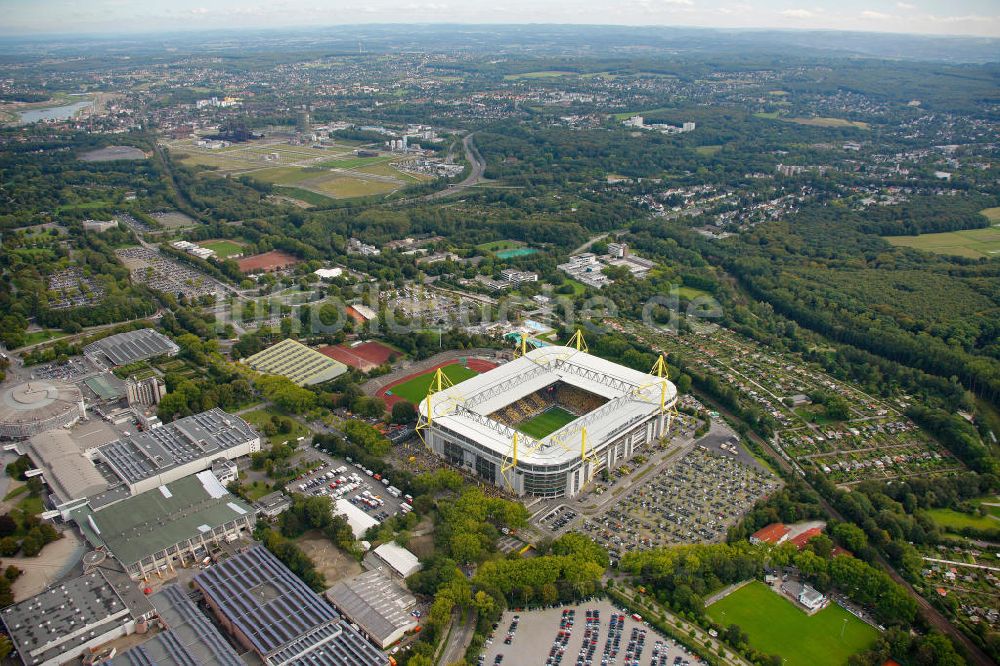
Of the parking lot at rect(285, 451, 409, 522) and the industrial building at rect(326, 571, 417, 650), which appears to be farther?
the parking lot at rect(285, 451, 409, 522)

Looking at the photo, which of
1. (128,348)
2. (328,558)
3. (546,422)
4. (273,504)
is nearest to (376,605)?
(328,558)

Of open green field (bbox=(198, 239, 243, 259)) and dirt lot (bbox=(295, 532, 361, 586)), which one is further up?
open green field (bbox=(198, 239, 243, 259))

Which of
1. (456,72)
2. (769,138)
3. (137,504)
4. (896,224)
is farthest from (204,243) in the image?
(456,72)

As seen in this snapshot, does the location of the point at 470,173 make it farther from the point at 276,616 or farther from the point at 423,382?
the point at 276,616

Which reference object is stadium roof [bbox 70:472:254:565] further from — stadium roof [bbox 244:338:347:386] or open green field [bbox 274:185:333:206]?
open green field [bbox 274:185:333:206]

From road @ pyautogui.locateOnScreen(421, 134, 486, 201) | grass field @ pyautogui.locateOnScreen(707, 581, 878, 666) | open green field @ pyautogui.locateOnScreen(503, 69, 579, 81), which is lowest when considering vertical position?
grass field @ pyautogui.locateOnScreen(707, 581, 878, 666)

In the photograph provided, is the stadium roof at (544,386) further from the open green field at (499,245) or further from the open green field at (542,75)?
the open green field at (542,75)

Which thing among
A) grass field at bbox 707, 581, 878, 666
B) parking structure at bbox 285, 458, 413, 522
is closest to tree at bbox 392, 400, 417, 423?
parking structure at bbox 285, 458, 413, 522
